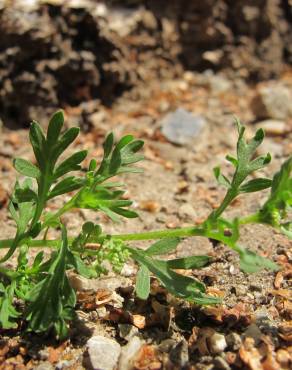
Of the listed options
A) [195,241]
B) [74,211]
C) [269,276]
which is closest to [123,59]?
[74,211]

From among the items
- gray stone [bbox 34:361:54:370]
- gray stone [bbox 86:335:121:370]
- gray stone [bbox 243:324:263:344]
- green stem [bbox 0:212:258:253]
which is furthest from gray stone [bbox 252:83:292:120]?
gray stone [bbox 34:361:54:370]

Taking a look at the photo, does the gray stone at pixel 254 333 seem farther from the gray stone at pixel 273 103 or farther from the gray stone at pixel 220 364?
the gray stone at pixel 273 103

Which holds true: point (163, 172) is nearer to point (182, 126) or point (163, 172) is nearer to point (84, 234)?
point (182, 126)

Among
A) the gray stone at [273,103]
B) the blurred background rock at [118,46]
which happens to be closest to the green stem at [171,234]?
the blurred background rock at [118,46]

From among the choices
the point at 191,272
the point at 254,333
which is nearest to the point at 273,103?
the point at 191,272

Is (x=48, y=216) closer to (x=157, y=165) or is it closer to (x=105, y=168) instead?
(x=105, y=168)

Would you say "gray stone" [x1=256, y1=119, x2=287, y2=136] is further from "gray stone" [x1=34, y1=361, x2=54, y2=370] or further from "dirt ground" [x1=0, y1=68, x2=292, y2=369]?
"gray stone" [x1=34, y1=361, x2=54, y2=370]
